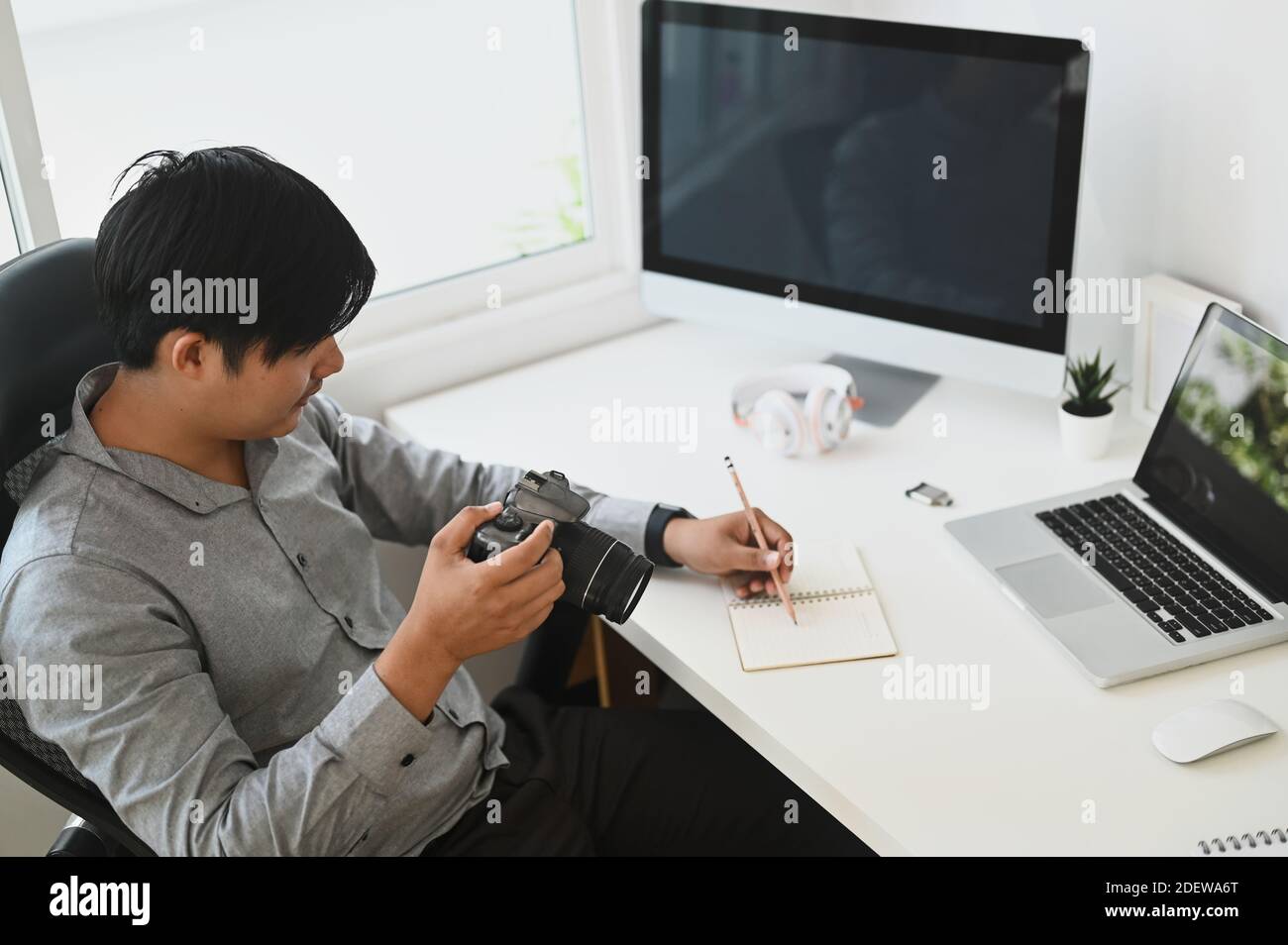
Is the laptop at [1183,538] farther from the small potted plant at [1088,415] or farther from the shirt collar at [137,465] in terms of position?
the shirt collar at [137,465]

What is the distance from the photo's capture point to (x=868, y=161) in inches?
64.5

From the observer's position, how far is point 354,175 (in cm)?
187

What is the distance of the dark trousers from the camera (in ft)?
4.31

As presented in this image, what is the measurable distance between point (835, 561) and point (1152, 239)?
0.67 m

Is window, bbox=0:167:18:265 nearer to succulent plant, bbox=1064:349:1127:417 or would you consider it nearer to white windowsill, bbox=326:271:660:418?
white windowsill, bbox=326:271:660:418

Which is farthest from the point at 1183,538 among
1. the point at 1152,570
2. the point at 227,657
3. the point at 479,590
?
the point at 227,657

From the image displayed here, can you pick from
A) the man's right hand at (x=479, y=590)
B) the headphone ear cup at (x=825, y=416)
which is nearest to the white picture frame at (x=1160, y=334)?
the headphone ear cup at (x=825, y=416)

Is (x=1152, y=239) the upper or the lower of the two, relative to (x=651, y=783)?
upper

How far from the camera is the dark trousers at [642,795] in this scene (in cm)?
131

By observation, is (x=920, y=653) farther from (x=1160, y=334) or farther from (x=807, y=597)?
(x=1160, y=334)

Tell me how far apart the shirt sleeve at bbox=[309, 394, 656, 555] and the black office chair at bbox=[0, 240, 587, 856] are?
31cm

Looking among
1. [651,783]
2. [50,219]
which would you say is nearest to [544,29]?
[50,219]

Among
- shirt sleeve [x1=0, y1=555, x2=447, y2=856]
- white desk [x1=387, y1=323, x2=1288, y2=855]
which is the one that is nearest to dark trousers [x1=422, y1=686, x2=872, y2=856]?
white desk [x1=387, y1=323, x2=1288, y2=855]

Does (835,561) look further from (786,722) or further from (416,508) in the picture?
(416,508)
